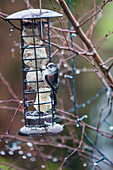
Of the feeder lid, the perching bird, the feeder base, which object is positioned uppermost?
the feeder lid

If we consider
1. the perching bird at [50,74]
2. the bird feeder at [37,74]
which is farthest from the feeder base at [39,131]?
the perching bird at [50,74]

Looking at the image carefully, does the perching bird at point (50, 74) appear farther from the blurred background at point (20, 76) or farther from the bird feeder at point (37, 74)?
the blurred background at point (20, 76)

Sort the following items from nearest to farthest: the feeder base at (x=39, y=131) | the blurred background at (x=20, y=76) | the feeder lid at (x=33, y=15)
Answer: the feeder lid at (x=33, y=15)
the feeder base at (x=39, y=131)
the blurred background at (x=20, y=76)

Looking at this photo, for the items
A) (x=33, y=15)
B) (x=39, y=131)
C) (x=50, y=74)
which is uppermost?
(x=33, y=15)

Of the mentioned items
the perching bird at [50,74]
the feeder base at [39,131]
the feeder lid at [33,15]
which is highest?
the feeder lid at [33,15]

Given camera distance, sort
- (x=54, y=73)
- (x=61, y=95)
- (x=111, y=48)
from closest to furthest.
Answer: (x=54, y=73), (x=61, y=95), (x=111, y=48)

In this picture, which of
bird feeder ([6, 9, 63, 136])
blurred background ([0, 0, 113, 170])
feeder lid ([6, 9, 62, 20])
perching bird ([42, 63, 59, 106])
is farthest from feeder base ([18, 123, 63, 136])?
blurred background ([0, 0, 113, 170])

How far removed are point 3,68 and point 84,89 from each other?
5.58ft

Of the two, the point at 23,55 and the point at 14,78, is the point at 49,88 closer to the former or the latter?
the point at 23,55

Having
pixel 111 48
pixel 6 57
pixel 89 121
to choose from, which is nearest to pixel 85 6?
pixel 111 48

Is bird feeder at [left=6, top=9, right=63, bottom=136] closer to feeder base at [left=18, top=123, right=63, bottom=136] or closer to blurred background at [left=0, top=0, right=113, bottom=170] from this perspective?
feeder base at [left=18, top=123, right=63, bottom=136]

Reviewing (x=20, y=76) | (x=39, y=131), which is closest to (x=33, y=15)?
(x=39, y=131)

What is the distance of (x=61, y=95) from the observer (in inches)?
200

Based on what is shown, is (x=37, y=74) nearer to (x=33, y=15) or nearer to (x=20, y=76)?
(x=33, y=15)
